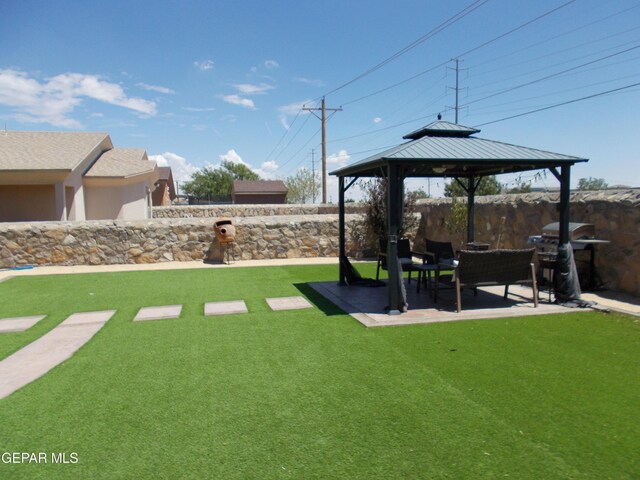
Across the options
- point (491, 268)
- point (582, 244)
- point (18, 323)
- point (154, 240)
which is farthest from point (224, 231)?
point (582, 244)

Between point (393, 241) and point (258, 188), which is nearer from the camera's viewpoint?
point (393, 241)

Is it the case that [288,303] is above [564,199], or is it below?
below

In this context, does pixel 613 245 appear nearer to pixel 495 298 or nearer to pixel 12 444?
pixel 495 298

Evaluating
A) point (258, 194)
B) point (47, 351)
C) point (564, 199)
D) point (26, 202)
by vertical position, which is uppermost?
point (258, 194)

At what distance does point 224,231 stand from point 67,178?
27.9 feet

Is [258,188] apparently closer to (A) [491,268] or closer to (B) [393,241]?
(B) [393,241]

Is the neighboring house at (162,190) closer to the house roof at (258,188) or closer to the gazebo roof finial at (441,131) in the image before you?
the house roof at (258,188)

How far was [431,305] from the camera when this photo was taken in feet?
23.6

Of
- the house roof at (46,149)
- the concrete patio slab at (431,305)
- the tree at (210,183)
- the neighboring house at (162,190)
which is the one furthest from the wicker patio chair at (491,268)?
the tree at (210,183)

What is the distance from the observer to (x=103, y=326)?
6301mm

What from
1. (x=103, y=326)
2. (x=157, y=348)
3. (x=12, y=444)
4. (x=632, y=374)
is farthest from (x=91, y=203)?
(x=632, y=374)

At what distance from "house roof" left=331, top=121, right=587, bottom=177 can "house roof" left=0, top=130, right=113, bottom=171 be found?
13447 mm

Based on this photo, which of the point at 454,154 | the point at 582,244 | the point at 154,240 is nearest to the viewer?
the point at 454,154

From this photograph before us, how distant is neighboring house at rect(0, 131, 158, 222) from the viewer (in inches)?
650
